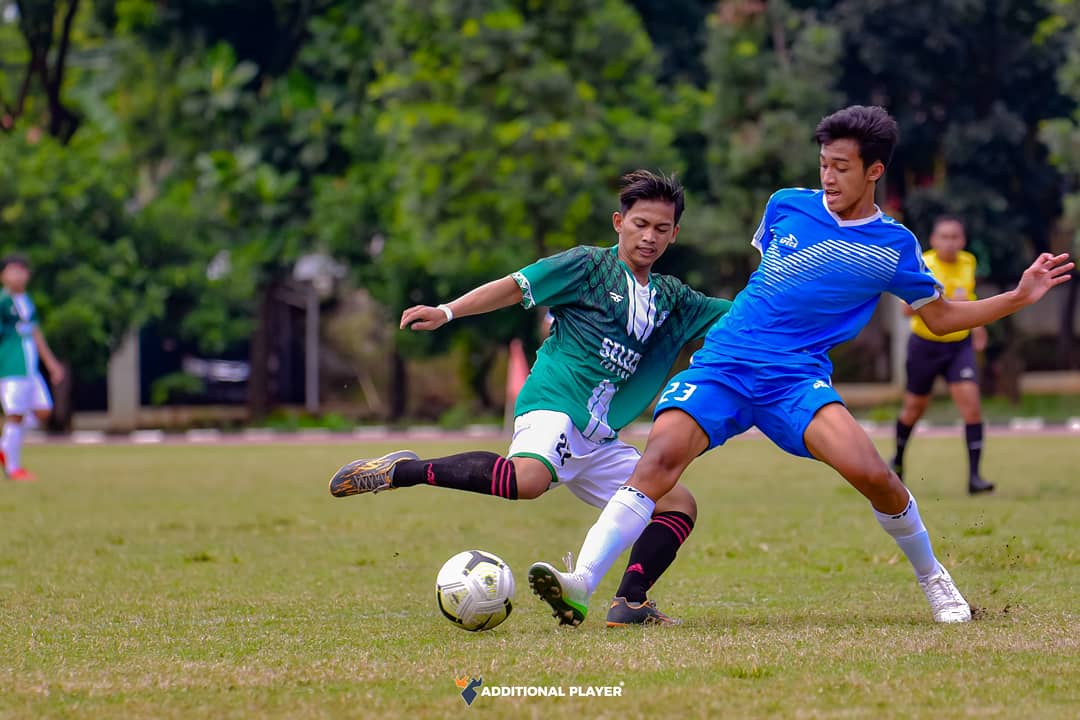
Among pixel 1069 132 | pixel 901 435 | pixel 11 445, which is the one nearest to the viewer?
pixel 901 435

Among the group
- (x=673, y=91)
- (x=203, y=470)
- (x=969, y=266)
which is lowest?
(x=203, y=470)

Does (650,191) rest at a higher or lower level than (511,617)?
higher

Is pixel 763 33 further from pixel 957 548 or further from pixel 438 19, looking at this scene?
pixel 957 548

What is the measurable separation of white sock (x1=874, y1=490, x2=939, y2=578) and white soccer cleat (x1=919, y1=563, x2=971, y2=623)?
3cm

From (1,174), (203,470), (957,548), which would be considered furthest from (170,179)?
(957,548)

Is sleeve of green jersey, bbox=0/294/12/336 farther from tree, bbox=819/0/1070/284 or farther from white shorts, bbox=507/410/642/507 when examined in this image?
tree, bbox=819/0/1070/284

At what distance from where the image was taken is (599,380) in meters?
6.60

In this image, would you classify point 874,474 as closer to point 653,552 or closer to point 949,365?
point 653,552

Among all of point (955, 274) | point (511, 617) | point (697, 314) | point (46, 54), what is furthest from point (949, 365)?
point (46, 54)

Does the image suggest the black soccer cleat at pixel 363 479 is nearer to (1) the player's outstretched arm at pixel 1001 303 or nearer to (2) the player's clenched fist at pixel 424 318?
(2) the player's clenched fist at pixel 424 318

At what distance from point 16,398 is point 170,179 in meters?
17.6

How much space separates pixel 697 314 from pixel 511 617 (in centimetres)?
153

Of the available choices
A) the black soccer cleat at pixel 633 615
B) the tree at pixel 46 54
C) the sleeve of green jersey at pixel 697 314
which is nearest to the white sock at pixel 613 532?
the black soccer cleat at pixel 633 615

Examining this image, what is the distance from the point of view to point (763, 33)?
30938mm
